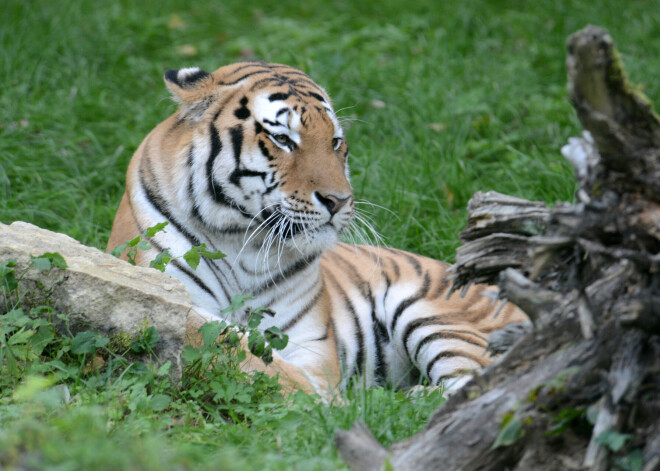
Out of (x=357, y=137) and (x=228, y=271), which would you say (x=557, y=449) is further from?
(x=357, y=137)

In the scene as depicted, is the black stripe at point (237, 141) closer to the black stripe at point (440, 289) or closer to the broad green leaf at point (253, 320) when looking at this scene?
the broad green leaf at point (253, 320)

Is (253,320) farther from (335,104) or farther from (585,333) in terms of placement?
(335,104)

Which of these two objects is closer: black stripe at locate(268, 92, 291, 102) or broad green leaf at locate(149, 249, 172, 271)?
broad green leaf at locate(149, 249, 172, 271)

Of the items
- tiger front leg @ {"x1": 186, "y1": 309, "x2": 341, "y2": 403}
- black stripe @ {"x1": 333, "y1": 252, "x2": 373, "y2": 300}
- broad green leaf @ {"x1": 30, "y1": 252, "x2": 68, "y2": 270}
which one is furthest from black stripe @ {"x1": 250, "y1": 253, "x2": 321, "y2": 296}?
broad green leaf @ {"x1": 30, "y1": 252, "x2": 68, "y2": 270}

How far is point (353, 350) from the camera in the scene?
4199 mm

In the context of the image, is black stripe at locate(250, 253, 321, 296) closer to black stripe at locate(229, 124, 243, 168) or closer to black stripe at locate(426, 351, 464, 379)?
black stripe at locate(229, 124, 243, 168)

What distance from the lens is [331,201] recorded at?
3.61 meters

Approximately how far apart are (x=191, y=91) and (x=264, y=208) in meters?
0.69

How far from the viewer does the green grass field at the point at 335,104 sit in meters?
2.72

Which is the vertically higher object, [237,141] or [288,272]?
[237,141]

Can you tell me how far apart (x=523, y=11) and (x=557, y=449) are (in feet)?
24.1

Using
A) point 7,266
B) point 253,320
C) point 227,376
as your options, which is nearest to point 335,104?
point 253,320

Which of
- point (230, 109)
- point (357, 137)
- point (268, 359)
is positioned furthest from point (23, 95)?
point (268, 359)

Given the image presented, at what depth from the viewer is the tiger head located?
3611mm
